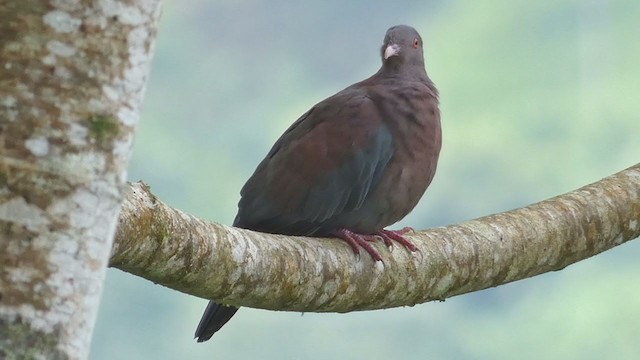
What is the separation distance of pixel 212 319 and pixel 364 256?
76cm

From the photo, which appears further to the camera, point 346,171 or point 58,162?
point 346,171

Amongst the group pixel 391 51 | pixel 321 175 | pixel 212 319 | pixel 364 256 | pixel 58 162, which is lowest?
pixel 212 319

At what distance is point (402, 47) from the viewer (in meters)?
5.25

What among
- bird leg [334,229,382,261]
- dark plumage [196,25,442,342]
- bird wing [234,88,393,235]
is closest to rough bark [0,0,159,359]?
bird leg [334,229,382,261]

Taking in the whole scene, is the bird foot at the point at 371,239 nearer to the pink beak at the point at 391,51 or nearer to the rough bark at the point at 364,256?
the rough bark at the point at 364,256

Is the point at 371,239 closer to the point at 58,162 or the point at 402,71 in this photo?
the point at 402,71

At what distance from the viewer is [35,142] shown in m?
1.83

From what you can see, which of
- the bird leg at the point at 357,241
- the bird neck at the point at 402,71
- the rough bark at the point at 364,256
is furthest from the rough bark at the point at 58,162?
the bird neck at the point at 402,71

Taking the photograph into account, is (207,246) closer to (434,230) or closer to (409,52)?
(434,230)

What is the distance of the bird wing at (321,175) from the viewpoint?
455cm

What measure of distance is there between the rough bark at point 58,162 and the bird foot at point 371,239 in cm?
231

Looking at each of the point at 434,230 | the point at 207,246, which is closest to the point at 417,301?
the point at 434,230

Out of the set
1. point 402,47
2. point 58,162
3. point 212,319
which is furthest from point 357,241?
point 58,162

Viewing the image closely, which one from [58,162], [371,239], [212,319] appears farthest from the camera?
[212,319]
